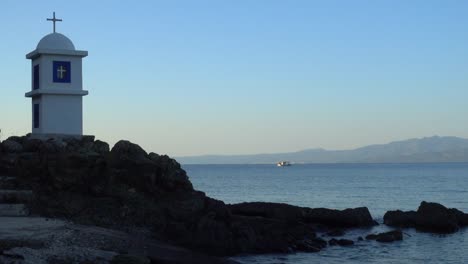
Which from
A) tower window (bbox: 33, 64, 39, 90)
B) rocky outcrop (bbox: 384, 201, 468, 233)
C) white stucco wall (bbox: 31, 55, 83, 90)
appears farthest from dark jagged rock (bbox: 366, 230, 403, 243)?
tower window (bbox: 33, 64, 39, 90)

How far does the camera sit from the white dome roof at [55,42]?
29.7 metres

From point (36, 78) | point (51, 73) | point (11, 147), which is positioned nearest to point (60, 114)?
point (51, 73)

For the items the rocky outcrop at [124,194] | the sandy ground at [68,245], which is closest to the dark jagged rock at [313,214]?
the rocky outcrop at [124,194]

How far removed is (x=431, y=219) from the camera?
1596 inches

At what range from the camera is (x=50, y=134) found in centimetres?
2961

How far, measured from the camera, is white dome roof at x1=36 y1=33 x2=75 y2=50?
1170 inches

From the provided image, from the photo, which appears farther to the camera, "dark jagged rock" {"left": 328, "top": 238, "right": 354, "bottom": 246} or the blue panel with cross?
"dark jagged rock" {"left": 328, "top": 238, "right": 354, "bottom": 246}

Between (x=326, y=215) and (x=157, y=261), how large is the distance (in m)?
23.1

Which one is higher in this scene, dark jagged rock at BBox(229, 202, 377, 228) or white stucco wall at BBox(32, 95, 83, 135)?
white stucco wall at BBox(32, 95, 83, 135)

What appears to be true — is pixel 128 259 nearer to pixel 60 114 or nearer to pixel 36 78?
pixel 60 114

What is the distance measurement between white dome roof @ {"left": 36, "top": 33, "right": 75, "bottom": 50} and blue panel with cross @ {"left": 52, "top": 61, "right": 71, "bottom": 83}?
71cm

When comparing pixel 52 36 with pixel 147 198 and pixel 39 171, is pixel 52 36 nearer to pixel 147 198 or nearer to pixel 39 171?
pixel 39 171

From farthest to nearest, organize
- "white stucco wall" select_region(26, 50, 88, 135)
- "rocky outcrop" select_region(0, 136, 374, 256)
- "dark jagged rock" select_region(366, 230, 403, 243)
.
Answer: "dark jagged rock" select_region(366, 230, 403, 243)
"white stucco wall" select_region(26, 50, 88, 135)
"rocky outcrop" select_region(0, 136, 374, 256)

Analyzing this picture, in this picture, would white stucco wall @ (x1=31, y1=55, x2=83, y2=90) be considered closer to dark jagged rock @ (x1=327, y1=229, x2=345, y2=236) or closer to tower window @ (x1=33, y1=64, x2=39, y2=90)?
tower window @ (x1=33, y1=64, x2=39, y2=90)
